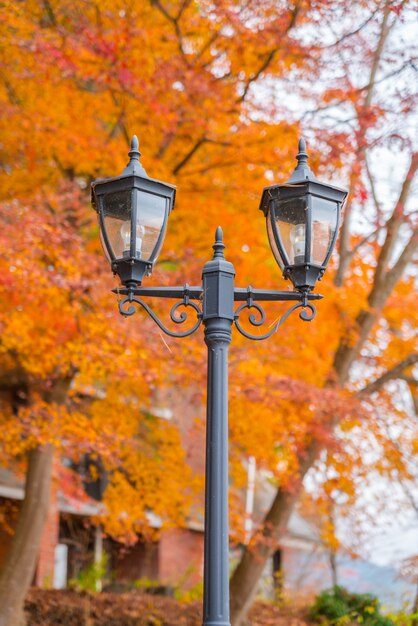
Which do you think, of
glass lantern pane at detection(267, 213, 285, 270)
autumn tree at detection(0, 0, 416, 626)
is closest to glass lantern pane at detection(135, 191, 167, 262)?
glass lantern pane at detection(267, 213, 285, 270)

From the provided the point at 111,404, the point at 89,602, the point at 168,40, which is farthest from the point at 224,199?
the point at 89,602

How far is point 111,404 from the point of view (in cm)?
1686

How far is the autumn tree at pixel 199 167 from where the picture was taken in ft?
40.2

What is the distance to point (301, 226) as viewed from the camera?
4.97 meters

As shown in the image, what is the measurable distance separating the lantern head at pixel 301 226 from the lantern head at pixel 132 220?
2.32ft

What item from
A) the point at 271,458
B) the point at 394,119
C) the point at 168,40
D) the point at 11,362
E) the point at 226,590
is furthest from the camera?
the point at 11,362

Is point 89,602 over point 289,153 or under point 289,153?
under

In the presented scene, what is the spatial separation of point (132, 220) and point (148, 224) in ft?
0.39

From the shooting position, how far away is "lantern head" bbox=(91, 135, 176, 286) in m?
4.88

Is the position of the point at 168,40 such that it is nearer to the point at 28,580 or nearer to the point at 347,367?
the point at 347,367

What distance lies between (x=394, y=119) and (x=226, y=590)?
982 cm

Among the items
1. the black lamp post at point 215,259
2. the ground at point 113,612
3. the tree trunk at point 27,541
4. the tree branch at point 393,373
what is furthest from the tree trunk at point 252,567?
the black lamp post at point 215,259

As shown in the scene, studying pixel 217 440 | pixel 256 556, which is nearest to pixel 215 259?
pixel 217 440

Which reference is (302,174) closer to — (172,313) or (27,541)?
(172,313)
